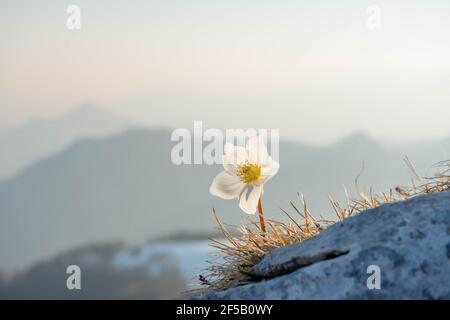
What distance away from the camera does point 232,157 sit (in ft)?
13.5

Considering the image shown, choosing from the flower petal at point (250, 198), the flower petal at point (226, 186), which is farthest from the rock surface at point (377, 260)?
the flower petal at point (226, 186)

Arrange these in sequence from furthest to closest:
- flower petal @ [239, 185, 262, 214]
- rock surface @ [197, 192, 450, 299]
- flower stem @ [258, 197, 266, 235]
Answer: flower stem @ [258, 197, 266, 235] → flower petal @ [239, 185, 262, 214] → rock surface @ [197, 192, 450, 299]

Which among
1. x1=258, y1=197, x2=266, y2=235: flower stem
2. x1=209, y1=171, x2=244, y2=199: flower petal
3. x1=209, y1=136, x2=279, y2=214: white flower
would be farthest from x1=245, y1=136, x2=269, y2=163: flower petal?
x1=258, y1=197, x2=266, y2=235: flower stem

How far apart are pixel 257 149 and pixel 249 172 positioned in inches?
6.4

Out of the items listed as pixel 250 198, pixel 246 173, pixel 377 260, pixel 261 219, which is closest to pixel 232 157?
pixel 246 173

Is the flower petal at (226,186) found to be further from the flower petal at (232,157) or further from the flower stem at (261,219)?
the flower stem at (261,219)

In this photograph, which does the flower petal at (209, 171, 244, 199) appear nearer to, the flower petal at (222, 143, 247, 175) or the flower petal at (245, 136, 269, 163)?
the flower petal at (222, 143, 247, 175)

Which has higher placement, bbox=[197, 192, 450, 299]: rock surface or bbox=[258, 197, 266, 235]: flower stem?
bbox=[258, 197, 266, 235]: flower stem

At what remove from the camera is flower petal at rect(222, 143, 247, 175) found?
408 cm

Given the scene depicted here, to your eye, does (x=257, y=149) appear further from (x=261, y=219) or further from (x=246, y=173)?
(x=261, y=219)

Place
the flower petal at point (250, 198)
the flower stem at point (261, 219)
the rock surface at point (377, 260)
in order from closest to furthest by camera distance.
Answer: the rock surface at point (377, 260) → the flower petal at point (250, 198) → the flower stem at point (261, 219)

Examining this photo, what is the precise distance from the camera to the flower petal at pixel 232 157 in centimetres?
408
